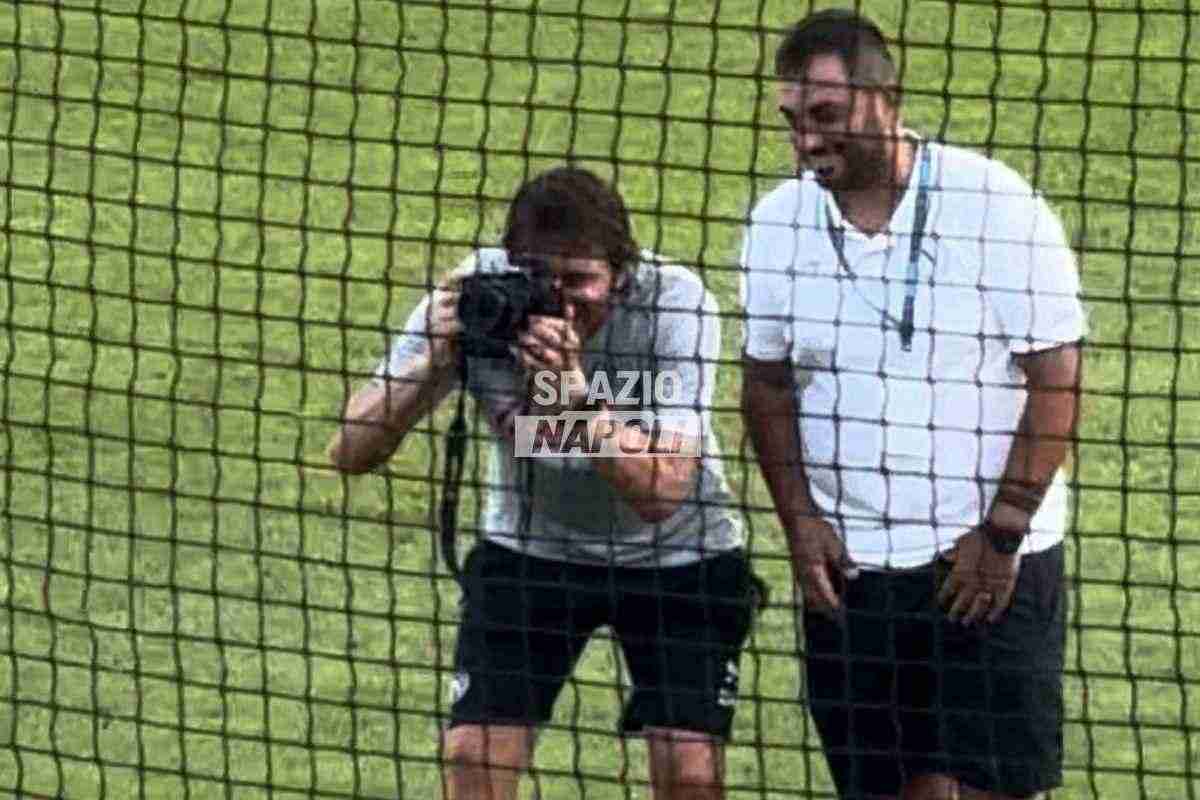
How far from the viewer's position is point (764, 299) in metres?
6.72

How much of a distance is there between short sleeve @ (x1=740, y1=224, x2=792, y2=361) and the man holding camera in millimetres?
76

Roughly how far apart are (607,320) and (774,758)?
149 cm

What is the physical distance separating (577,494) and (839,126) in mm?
844

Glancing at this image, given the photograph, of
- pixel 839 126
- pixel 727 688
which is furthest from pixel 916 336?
pixel 727 688

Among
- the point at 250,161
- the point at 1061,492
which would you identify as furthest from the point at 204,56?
the point at 1061,492

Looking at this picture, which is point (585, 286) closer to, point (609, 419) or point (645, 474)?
point (609, 419)

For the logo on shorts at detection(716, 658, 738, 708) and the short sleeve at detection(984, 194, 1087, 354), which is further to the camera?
the logo on shorts at detection(716, 658, 738, 708)

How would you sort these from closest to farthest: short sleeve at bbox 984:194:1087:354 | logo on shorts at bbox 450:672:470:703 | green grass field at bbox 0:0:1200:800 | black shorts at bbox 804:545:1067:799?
short sleeve at bbox 984:194:1087:354 < black shorts at bbox 804:545:1067:799 < logo on shorts at bbox 450:672:470:703 < green grass field at bbox 0:0:1200:800

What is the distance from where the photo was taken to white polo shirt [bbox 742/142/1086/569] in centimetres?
658

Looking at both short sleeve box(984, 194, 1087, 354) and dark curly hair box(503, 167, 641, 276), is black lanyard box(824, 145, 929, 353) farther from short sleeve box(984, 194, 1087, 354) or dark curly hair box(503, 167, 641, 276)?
dark curly hair box(503, 167, 641, 276)

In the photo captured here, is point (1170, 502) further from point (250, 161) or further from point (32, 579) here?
point (250, 161)

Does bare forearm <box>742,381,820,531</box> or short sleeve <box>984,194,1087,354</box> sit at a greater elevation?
short sleeve <box>984,194,1087,354</box>

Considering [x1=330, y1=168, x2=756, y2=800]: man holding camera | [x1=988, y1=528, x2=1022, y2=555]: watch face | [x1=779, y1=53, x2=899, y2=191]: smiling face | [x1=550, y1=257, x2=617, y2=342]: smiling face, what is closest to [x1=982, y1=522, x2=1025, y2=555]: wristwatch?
[x1=988, y1=528, x2=1022, y2=555]: watch face

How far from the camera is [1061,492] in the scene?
684cm
